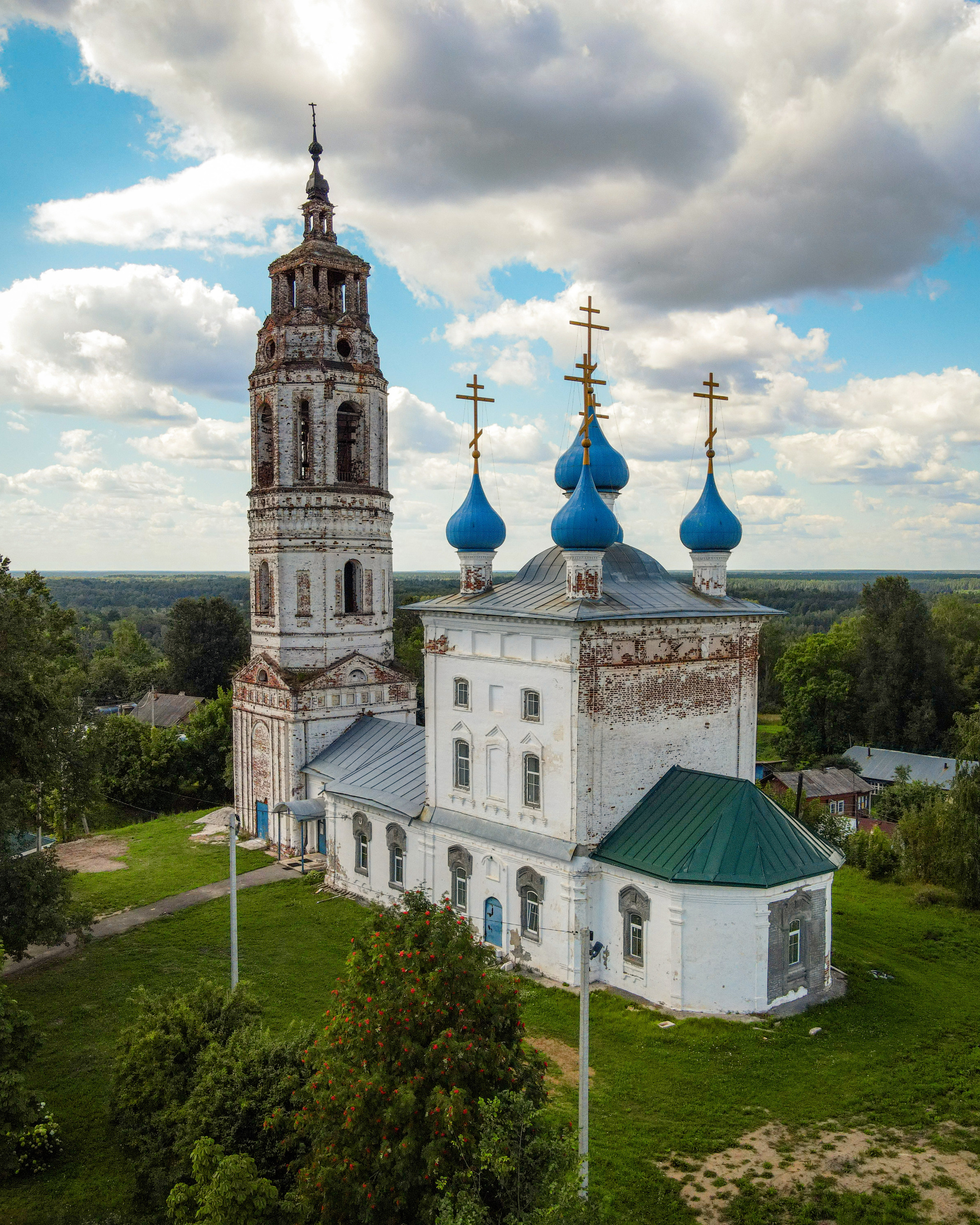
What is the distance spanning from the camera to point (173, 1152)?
35.4 ft

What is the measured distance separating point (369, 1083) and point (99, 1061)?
8.84m

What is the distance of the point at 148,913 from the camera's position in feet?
74.3

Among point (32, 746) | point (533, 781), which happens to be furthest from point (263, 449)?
point (533, 781)

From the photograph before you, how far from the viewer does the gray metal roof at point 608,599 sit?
1762 cm

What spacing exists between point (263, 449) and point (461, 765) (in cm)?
1423

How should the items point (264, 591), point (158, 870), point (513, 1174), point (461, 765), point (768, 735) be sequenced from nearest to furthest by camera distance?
point (513, 1174) < point (461, 765) < point (158, 870) < point (264, 591) < point (768, 735)

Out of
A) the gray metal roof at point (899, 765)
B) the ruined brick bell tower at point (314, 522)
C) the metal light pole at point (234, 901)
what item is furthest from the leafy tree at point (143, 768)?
the gray metal roof at point (899, 765)

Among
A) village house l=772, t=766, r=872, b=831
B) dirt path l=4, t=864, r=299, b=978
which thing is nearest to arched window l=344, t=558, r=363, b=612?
dirt path l=4, t=864, r=299, b=978

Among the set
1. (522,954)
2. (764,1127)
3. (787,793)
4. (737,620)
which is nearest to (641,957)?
(522,954)

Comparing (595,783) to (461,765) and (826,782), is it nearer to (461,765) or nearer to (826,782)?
(461,765)

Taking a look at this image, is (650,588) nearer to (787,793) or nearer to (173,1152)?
(173,1152)

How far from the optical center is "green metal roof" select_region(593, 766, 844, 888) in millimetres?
15703

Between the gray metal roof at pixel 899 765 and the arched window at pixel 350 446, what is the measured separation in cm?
2725

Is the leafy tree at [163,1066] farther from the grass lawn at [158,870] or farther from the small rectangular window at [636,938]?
the grass lawn at [158,870]
